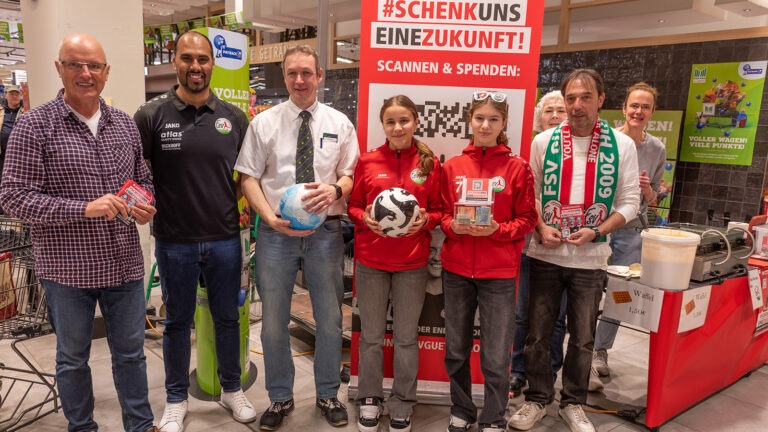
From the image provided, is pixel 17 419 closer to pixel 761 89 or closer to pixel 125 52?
pixel 125 52

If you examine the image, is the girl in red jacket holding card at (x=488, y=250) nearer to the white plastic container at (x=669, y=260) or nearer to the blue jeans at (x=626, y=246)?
the white plastic container at (x=669, y=260)

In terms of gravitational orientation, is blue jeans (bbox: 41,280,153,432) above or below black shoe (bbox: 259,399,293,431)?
above

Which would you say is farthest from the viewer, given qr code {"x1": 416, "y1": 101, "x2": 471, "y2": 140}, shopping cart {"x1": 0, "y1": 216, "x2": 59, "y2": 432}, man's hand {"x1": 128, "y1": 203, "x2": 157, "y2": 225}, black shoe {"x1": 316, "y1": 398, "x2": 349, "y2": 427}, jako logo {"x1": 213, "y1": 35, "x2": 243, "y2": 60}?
jako logo {"x1": 213, "y1": 35, "x2": 243, "y2": 60}

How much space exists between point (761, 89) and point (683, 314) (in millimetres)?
3774

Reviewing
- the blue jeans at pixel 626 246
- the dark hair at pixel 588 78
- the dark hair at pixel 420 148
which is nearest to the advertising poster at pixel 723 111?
the blue jeans at pixel 626 246

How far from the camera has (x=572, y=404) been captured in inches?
114

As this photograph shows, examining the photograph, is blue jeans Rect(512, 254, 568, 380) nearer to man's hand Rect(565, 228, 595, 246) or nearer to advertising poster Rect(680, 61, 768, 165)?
man's hand Rect(565, 228, 595, 246)

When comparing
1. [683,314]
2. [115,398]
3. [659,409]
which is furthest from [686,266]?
[115,398]

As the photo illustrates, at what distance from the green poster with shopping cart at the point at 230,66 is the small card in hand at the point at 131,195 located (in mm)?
1513

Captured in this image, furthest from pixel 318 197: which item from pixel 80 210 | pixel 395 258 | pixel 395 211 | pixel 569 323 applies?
pixel 569 323

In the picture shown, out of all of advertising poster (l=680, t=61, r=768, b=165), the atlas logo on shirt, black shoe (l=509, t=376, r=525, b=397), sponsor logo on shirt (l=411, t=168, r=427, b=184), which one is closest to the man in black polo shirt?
the atlas logo on shirt

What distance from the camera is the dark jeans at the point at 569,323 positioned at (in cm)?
274

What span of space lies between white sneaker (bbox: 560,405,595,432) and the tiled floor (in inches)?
3.9

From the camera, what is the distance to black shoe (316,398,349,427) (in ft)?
9.44
